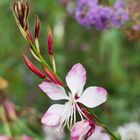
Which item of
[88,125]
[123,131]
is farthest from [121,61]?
[88,125]

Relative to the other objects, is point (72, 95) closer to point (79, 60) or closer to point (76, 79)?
point (76, 79)

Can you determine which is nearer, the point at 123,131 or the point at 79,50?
the point at 123,131

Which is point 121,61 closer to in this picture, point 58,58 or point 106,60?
point 106,60

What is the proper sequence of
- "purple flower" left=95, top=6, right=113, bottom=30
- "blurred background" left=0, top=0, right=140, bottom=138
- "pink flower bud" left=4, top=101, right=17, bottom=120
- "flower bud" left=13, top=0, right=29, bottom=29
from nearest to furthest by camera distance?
"flower bud" left=13, top=0, right=29, bottom=29 → "purple flower" left=95, top=6, right=113, bottom=30 → "pink flower bud" left=4, top=101, right=17, bottom=120 → "blurred background" left=0, top=0, right=140, bottom=138

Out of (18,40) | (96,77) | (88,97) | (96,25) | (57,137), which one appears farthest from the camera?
(18,40)

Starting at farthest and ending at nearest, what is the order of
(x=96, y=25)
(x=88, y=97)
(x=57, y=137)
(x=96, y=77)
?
1. (x=96, y=77)
2. (x=57, y=137)
3. (x=96, y=25)
4. (x=88, y=97)

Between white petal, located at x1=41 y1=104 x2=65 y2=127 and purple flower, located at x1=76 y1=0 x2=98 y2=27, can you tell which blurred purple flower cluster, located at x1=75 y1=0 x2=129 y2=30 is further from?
white petal, located at x1=41 y1=104 x2=65 y2=127

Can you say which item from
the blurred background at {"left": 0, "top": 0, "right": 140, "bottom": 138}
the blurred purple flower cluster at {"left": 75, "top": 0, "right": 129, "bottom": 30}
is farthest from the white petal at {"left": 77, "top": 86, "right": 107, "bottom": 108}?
the blurred background at {"left": 0, "top": 0, "right": 140, "bottom": 138}

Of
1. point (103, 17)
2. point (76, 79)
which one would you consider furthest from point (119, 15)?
point (76, 79)
